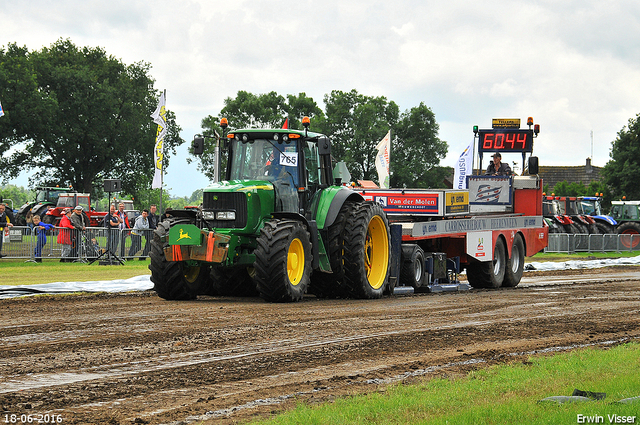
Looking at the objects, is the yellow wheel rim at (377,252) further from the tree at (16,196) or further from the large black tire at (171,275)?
the tree at (16,196)

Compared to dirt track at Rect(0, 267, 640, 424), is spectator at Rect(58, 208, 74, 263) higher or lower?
higher

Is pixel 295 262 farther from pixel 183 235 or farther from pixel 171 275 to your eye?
pixel 171 275

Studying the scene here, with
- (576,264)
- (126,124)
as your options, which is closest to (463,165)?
(576,264)

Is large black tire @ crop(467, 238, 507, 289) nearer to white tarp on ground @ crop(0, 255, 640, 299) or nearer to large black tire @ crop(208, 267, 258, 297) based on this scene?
large black tire @ crop(208, 267, 258, 297)

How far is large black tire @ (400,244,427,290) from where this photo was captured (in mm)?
15141

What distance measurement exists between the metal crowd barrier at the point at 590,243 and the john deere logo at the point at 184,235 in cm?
2563

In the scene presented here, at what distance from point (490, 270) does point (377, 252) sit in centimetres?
444

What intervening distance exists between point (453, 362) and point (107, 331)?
3.79 m

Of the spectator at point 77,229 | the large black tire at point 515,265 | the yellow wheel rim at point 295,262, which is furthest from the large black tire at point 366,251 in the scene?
the spectator at point 77,229

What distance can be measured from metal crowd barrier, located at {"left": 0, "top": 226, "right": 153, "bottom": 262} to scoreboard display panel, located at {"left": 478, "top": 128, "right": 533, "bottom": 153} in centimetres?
1007

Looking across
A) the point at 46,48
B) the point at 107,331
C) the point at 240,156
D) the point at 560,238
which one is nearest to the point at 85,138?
the point at 46,48

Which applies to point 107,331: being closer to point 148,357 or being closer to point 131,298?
point 148,357

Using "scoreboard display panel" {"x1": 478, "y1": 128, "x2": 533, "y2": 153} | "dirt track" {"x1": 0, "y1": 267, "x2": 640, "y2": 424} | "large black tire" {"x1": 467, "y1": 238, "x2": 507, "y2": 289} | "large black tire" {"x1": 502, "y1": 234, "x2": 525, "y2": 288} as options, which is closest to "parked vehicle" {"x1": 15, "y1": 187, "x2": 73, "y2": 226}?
"scoreboard display panel" {"x1": 478, "y1": 128, "x2": 533, "y2": 153}

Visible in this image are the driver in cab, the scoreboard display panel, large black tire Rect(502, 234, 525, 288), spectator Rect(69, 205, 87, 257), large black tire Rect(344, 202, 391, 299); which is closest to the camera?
large black tire Rect(344, 202, 391, 299)
